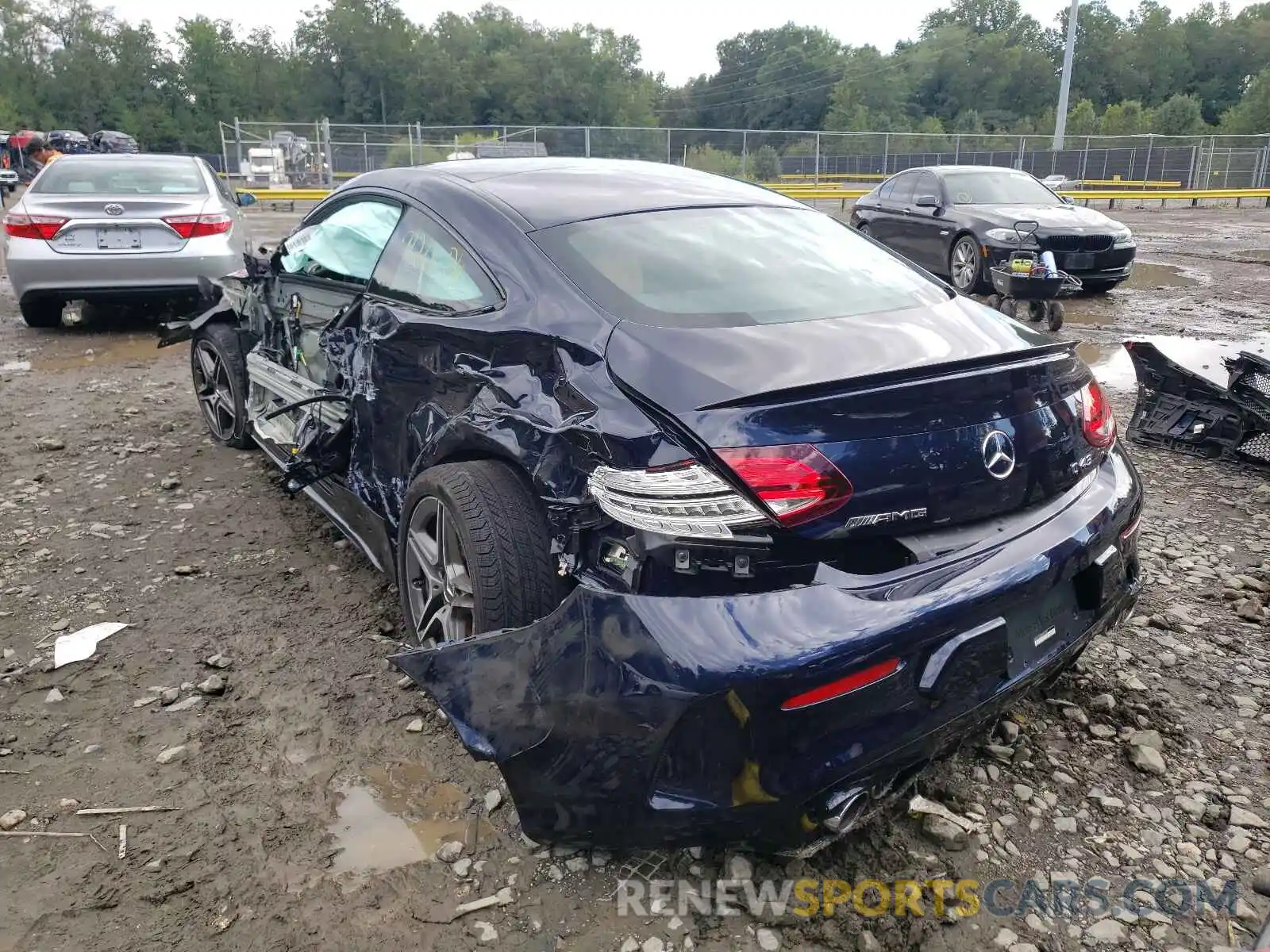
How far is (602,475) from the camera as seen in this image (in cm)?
214

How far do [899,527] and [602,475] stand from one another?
2.17 feet

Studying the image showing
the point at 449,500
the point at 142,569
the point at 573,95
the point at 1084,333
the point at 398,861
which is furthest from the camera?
the point at 573,95

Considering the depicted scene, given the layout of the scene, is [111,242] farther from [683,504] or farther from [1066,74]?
[1066,74]

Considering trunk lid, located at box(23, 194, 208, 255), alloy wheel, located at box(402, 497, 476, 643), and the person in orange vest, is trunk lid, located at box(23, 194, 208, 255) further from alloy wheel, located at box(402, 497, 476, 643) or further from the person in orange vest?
the person in orange vest

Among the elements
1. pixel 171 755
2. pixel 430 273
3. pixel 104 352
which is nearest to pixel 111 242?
pixel 104 352

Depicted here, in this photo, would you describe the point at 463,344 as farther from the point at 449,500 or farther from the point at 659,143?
the point at 659,143

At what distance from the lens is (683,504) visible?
2000 mm

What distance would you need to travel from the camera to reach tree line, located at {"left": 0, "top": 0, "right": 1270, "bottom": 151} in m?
79.8

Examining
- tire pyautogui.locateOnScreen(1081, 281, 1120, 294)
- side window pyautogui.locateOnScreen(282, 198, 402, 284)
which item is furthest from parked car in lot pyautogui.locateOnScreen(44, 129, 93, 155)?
side window pyautogui.locateOnScreen(282, 198, 402, 284)

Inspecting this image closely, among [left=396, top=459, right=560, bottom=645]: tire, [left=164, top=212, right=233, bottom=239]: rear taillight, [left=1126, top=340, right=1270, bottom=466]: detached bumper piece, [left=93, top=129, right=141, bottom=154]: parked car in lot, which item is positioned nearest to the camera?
[left=396, top=459, right=560, bottom=645]: tire

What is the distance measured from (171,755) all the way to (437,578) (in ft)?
2.90

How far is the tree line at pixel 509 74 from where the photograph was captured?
79.8 meters

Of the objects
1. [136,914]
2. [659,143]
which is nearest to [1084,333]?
[136,914]

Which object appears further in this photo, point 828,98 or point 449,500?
point 828,98
